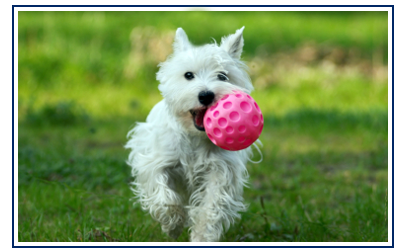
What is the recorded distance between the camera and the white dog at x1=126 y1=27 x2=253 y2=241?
156 inches

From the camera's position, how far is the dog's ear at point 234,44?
4.21 meters

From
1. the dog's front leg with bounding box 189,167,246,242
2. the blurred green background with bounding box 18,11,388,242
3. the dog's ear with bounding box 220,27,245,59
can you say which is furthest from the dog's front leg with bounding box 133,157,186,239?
the dog's ear with bounding box 220,27,245,59

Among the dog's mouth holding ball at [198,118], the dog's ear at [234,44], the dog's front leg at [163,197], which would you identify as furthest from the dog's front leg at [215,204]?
the dog's ear at [234,44]

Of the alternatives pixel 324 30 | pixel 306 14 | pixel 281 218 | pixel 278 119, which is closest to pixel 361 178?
pixel 281 218

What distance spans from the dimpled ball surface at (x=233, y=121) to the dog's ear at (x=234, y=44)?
63cm

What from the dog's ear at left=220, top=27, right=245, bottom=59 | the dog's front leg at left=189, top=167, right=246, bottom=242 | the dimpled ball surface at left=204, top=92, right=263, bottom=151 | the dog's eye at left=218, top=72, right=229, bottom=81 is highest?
the dog's ear at left=220, top=27, right=245, bottom=59

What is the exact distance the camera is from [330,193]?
567 centimetres

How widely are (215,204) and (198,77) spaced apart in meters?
1.03

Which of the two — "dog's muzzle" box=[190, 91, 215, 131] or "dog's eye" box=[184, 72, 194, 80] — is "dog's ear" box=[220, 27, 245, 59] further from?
"dog's muzzle" box=[190, 91, 215, 131]

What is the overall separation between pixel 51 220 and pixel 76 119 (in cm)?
409

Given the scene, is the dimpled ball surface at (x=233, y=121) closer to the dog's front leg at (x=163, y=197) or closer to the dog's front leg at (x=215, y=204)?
the dog's front leg at (x=215, y=204)

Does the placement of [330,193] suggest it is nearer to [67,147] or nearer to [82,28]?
[67,147]

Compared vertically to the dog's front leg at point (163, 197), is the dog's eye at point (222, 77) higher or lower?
higher

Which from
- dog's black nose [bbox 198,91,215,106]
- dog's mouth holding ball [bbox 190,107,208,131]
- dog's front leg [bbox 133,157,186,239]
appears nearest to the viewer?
dog's black nose [bbox 198,91,215,106]
